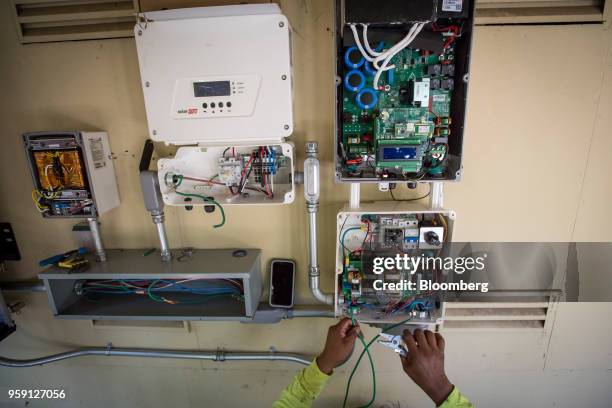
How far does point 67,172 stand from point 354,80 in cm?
108

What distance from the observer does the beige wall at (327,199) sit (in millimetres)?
1120

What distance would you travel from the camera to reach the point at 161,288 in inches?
52.0

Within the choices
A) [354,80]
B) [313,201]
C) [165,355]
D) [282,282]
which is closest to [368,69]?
[354,80]

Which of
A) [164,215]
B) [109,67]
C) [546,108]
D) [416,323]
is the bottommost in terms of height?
[416,323]

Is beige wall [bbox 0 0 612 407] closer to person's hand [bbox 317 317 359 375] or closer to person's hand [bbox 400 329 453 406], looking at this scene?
person's hand [bbox 317 317 359 375]

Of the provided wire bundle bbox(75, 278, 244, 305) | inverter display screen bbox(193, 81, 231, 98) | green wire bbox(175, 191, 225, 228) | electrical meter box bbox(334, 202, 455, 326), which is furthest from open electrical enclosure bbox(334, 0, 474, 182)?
wire bundle bbox(75, 278, 244, 305)

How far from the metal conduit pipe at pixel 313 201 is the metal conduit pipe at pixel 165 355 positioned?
0.40 m

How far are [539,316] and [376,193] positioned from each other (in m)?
0.93

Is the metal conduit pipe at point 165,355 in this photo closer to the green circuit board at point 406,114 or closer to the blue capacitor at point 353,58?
the green circuit board at point 406,114

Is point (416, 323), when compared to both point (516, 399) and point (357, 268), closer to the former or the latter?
point (357, 268)

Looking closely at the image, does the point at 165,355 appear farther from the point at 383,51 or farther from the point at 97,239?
the point at 383,51

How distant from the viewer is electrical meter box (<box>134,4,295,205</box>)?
96cm

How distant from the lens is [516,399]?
149 cm

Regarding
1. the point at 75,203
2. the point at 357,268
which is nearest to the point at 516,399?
the point at 357,268
